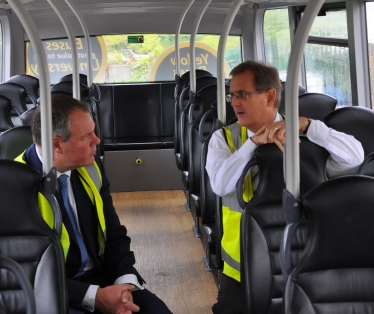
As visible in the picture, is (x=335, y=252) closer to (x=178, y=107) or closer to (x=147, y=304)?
(x=147, y=304)

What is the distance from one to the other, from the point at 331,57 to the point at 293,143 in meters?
3.99

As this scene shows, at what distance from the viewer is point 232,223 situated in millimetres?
3129

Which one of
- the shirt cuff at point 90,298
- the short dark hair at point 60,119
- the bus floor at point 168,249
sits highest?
the short dark hair at point 60,119

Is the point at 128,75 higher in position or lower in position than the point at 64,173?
higher

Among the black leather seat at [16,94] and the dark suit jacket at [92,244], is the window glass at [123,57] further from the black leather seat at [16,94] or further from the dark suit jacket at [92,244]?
the dark suit jacket at [92,244]

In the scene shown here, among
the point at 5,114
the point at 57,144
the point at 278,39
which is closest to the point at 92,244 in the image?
the point at 57,144

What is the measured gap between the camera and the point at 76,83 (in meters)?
4.30

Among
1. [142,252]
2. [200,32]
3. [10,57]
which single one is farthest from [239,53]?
[142,252]

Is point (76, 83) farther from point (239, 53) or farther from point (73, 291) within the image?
point (239, 53)

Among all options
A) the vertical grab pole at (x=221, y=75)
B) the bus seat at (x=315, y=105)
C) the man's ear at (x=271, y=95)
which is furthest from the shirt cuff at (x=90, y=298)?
the bus seat at (x=315, y=105)

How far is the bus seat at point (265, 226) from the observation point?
267 cm

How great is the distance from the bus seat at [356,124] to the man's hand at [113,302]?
1.30m

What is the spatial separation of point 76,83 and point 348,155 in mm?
2011

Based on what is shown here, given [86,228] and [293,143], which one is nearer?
[293,143]
